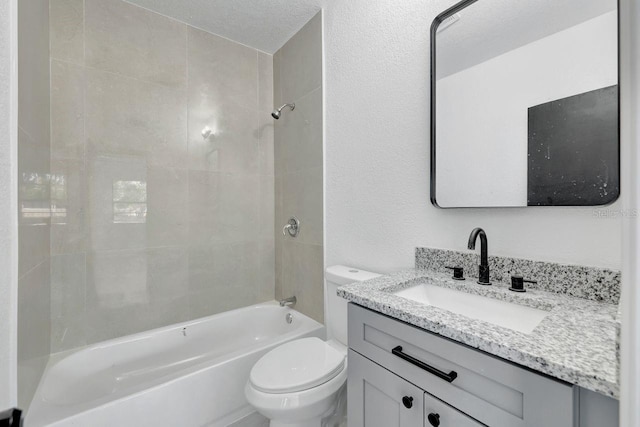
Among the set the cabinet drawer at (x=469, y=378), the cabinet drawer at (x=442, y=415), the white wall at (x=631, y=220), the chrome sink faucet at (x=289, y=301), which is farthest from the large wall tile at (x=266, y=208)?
the white wall at (x=631, y=220)

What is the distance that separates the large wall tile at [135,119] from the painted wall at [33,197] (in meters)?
0.22

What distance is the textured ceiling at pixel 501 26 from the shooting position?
2.95 ft

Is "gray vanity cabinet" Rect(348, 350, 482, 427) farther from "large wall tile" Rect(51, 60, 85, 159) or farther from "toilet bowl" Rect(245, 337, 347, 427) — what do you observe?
"large wall tile" Rect(51, 60, 85, 159)

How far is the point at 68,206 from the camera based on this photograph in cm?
159

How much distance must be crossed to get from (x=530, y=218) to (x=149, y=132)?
2146 millimetres

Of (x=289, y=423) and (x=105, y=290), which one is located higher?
(x=105, y=290)

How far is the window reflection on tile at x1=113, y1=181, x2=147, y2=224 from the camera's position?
5.71 ft

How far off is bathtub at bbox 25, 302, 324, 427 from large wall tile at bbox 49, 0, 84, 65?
66.6 inches

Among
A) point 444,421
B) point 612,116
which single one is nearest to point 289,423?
point 444,421

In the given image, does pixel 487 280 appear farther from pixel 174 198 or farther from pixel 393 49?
pixel 174 198

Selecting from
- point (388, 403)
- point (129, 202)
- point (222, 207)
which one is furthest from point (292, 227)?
point (388, 403)

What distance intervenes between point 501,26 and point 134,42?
6.82ft

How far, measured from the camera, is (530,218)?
3.28 feet

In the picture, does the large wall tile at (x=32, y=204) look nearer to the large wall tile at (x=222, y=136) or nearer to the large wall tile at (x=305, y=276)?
the large wall tile at (x=222, y=136)
